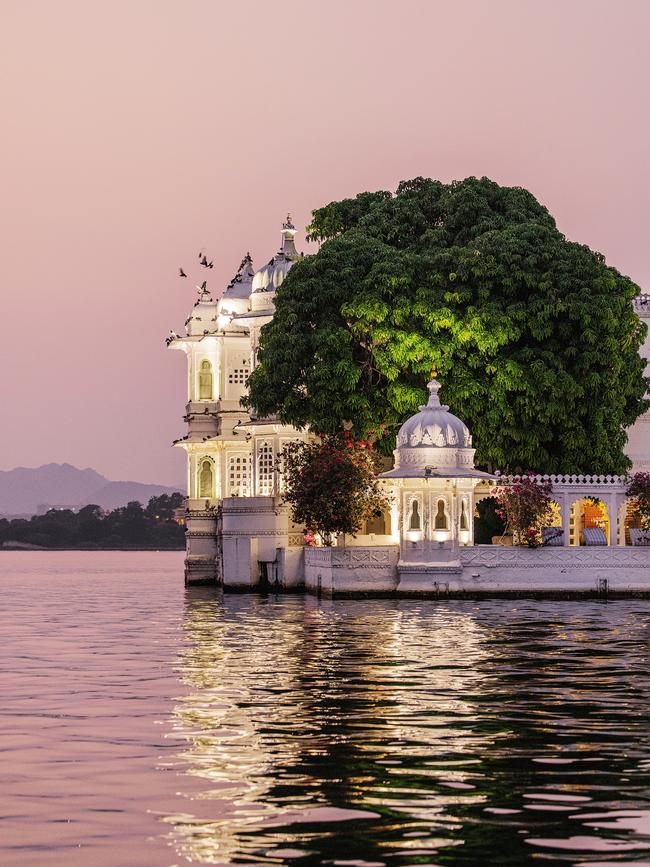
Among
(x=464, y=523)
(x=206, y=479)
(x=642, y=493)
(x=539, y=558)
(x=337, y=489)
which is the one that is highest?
(x=206, y=479)

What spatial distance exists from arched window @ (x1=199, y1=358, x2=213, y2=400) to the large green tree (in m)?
15.5

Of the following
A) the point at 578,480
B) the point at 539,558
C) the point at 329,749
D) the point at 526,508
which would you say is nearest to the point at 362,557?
the point at 526,508

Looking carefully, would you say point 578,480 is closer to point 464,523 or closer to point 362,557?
point 464,523

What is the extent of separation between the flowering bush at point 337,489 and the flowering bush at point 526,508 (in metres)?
4.02

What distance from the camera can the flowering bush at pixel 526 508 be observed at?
4588 centimetres

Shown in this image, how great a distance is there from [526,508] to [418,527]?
3.12 m

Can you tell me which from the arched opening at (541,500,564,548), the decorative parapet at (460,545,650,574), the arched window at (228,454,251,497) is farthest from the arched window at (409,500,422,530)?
the arched window at (228,454,251,497)

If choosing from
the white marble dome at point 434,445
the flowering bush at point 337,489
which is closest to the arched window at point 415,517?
the white marble dome at point 434,445

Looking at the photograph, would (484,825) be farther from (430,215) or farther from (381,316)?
(430,215)

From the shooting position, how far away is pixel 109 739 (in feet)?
55.9

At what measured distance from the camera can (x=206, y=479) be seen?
67625 mm

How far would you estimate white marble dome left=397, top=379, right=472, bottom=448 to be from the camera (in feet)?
152

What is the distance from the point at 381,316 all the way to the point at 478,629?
17618 mm

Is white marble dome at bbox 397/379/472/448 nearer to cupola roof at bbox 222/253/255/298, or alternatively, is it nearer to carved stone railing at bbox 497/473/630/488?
carved stone railing at bbox 497/473/630/488
